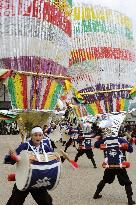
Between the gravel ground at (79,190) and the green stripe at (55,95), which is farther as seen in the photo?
the green stripe at (55,95)

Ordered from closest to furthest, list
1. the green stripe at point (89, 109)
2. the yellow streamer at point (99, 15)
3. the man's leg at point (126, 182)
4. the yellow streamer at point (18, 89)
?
the man's leg at point (126, 182)
the yellow streamer at point (18, 89)
the yellow streamer at point (99, 15)
the green stripe at point (89, 109)

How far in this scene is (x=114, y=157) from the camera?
915 centimetres

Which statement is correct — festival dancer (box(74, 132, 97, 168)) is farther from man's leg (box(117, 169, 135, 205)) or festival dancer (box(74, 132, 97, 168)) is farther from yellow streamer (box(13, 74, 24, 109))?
man's leg (box(117, 169, 135, 205))

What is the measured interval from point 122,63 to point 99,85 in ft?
4.83

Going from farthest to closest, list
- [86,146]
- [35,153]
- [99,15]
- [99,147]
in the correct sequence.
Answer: [99,15]
[86,146]
[99,147]
[35,153]

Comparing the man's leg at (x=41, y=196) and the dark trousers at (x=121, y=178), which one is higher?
the man's leg at (x=41, y=196)

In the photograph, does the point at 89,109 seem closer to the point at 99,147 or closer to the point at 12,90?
the point at 12,90

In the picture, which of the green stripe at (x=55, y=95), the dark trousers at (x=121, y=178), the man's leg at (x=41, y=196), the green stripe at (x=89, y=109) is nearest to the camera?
the man's leg at (x=41, y=196)

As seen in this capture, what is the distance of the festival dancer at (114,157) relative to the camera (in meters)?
9.03

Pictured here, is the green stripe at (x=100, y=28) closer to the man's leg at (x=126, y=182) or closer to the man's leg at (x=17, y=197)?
the man's leg at (x=126, y=182)

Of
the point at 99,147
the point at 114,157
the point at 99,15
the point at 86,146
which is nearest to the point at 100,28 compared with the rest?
the point at 99,15

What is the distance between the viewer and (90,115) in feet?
69.2

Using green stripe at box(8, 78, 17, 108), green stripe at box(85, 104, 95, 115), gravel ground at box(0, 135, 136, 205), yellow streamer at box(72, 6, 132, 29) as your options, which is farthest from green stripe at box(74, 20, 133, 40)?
green stripe at box(8, 78, 17, 108)

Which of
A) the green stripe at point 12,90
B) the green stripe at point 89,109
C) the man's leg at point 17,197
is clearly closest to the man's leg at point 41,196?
the man's leg at point 17,197
